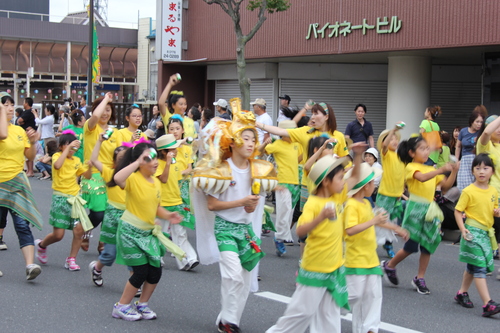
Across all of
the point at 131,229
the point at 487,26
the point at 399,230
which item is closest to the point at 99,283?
the point at 131,229

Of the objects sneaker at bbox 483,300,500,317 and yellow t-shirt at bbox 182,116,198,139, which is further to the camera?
yellow t-shirt at bbox 182,116,198,139

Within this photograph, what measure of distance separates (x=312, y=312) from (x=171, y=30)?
18.2 metres

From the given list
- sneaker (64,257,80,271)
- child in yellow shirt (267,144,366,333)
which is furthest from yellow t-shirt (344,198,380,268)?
sneaker (64,257,80,271)

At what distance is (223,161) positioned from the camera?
5.57 m

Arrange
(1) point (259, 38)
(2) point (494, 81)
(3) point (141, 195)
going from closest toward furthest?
1. (3) point (141, 195)
2. (2) point (494, 81)
3. (1) point (259, 38)

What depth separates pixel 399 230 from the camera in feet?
16.4

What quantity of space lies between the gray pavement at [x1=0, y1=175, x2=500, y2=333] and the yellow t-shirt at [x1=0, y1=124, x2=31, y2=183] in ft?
3.94

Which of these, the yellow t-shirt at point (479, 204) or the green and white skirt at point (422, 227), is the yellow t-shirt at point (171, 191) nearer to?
the green and white skirt at point (422, 227)

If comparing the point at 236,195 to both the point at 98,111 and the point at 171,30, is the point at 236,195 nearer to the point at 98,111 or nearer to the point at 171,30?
the point at 98,111

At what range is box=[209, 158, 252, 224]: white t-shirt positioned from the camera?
18.0ft

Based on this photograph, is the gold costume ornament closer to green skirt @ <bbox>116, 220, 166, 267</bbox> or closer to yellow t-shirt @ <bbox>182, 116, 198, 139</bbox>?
→ green skirt @ <bbox>116, 220, 166, 267</bbox>

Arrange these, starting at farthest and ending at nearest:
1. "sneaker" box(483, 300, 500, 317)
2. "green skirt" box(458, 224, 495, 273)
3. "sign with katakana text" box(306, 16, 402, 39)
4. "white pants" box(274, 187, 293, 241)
Answer: 1. "sign with katakana text" box(306, 16, 402, 39)
2. "white pants" box(274, 187, 293, 241)
3. "green skirt" box(458, 224, 495, 273)
4. "sneaker" box(483, 300, 500, 317)

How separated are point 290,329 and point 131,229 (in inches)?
73.1

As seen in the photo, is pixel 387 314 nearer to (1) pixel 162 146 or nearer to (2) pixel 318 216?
(2) pixel 318 216
